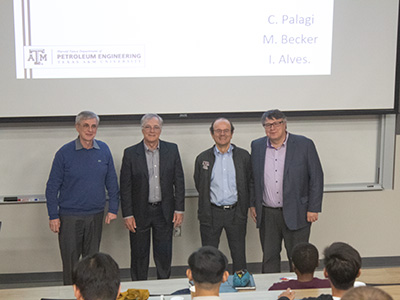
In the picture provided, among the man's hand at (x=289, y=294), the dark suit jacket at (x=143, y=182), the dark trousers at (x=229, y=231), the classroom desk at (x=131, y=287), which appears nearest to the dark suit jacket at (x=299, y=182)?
the dark trousers at (x=229, y=231)

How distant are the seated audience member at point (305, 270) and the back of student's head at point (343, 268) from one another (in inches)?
18.6

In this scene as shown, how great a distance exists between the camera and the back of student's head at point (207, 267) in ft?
6.82

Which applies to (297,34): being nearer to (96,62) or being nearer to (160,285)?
(96,62)

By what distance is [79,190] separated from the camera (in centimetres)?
382

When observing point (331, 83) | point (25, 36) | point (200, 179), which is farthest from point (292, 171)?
point (25, 36)

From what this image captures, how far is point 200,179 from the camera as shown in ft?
13.3

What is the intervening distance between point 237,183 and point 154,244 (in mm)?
908

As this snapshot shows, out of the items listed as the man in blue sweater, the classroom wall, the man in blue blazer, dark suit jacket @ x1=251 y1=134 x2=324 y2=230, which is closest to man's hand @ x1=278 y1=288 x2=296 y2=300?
dark suit jacket @ x1=251 y1=134 x2=324 y2=230

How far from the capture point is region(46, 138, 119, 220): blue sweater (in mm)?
3816

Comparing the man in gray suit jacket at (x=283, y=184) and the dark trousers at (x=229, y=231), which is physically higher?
the man in gray suit jacket at (x=283, y=184)

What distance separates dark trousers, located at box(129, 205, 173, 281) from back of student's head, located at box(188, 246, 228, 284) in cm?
194

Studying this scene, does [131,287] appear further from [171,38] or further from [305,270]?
[171,38]

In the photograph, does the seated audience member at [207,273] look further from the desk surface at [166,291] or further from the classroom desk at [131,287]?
the classroom desk at [131,287]

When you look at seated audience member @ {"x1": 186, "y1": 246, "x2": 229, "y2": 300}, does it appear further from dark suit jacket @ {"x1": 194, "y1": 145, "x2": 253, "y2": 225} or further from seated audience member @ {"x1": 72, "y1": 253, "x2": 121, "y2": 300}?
dark suit jacket @ {"x1": 194, "y1": 145, "x2": 253, "y2": 225}
